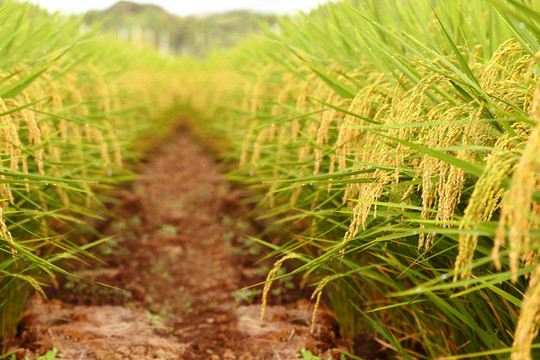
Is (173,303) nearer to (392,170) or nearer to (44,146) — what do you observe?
(44,146)

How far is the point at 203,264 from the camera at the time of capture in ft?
13.9

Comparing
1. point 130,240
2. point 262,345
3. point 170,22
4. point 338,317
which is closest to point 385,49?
point 338,317

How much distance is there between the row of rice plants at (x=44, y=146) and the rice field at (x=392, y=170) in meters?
0.02

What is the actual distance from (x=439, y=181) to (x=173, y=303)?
8.12 feet

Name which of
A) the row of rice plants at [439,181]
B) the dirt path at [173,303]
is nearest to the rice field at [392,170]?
the row of rice plants at [439,181]

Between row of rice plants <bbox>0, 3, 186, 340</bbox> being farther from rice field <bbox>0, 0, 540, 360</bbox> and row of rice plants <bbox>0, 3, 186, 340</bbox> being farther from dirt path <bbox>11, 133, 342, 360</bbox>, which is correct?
dirt path <bbox>11, 133, 342, 360</bbox>

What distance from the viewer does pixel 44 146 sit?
2.49m

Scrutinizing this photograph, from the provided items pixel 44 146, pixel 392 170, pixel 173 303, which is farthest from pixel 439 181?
pixel 173 303

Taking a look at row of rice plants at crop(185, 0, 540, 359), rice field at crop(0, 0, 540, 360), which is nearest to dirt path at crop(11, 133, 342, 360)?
rice field at crop(0, 0, 540, 360)

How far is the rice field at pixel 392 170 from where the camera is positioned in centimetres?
126

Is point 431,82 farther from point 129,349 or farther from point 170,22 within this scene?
point 170,22

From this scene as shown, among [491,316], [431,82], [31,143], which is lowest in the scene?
[491,316]

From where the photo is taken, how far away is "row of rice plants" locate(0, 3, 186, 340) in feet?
6.50

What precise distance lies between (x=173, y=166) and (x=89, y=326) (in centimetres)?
419
